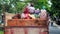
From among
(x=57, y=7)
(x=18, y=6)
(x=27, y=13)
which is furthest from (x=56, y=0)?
(x=27, y=13)

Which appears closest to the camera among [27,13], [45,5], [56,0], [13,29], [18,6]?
[13,29]

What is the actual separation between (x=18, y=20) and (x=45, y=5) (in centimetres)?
205

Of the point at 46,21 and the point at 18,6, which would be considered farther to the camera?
the point at 18,6

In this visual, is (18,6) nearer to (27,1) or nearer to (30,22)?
(27,1)

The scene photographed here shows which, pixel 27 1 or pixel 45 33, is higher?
pixel 27 1

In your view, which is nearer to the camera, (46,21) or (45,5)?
(46,21)

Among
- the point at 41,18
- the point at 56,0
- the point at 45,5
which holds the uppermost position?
the point at 56,0

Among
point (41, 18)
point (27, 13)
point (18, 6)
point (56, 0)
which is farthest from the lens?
point (56, 0)

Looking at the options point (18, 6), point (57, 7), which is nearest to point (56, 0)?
point (57, 7)

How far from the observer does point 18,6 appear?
29.1 feet

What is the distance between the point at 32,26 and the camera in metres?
6.32

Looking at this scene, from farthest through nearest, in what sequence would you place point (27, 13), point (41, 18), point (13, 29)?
point (27, 13)
point (41, 18)
point (13, 29)

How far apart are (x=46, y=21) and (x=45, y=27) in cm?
20

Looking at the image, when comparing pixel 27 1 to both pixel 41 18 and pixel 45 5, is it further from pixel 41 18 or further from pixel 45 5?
pixel 41 18
